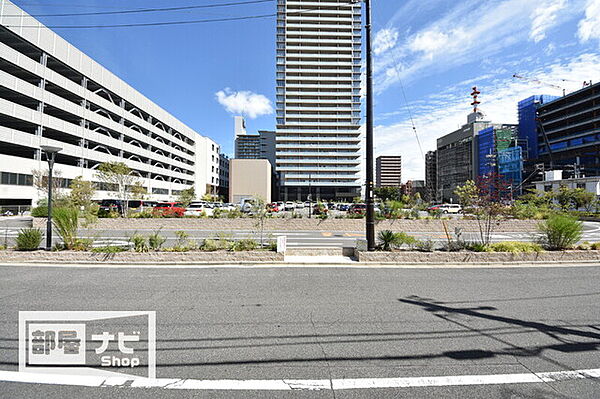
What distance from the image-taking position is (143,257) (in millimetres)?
8156

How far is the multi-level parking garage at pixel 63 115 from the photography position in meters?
28.4

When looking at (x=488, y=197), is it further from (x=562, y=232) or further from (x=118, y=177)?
(x=118, y=177)

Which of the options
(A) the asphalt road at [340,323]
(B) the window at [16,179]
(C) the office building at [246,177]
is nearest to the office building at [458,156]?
(C) the office building at [246,177]

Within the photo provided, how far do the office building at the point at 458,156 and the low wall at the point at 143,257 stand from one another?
91.8m

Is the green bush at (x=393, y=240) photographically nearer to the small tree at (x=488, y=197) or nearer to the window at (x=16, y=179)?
the small tree at (x=488, y=197)

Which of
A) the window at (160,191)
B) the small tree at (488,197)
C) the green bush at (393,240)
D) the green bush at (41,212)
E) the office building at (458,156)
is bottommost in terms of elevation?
the green bush at (393,240)

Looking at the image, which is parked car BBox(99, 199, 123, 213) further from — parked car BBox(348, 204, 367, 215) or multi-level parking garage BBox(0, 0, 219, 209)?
parked car BBox(348, 204, 367, 215)

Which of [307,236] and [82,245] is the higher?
[82,245]

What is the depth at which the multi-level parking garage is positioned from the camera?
1120 inches

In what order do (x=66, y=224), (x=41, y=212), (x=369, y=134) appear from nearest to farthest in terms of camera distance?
(x=66, y=224), (x=369, y=134), (x=41, y=212)

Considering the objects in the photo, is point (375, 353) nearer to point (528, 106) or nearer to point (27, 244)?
point (27, 244)

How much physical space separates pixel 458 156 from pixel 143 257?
118 metres

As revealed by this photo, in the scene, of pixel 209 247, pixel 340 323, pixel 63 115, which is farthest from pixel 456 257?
pixel 63 115

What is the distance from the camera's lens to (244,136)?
407 feet
